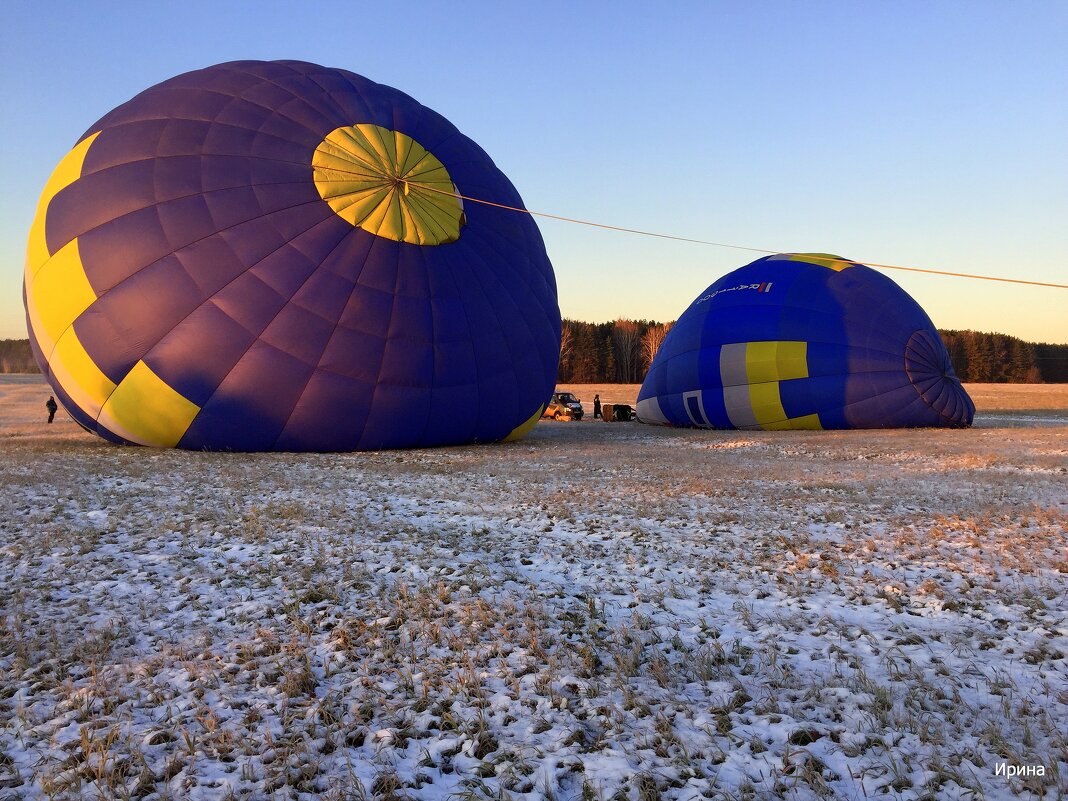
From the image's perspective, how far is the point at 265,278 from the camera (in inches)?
413

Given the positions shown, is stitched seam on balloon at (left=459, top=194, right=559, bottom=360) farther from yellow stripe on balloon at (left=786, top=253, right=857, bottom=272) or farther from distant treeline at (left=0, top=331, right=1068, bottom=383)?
distant treeline at (left=0, top=331, right=1068, bottom=383)

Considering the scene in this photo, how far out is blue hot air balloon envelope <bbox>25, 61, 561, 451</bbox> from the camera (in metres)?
10.3

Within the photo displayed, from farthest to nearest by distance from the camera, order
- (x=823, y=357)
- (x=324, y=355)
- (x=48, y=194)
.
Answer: (x=823, y=357)
(x=48, y=194)
(x=324, y=355)

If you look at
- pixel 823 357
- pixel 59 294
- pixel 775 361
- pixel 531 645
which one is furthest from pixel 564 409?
pixel 531 645

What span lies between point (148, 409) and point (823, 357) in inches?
560

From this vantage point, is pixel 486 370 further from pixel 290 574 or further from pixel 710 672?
pixel 710 672

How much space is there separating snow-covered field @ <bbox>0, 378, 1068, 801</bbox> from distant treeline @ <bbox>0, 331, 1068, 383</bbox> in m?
50.8

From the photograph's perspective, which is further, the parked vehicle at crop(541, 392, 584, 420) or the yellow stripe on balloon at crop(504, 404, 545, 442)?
the parked vehicle at crop(541, 392, 584, 420)

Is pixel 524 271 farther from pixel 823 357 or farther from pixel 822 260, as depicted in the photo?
pixel 822 260

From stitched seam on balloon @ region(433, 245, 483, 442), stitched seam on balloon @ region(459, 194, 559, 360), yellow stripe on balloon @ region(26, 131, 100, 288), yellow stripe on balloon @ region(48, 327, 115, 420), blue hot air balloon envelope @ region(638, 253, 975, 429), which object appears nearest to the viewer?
yellow stripe on balloon @ region(48, 327, 115, 420)

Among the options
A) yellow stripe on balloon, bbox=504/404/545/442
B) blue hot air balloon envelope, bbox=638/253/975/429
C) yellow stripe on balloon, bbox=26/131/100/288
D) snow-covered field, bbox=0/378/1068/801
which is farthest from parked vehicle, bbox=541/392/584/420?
snow-covered field, bbox=0/378/1068/801

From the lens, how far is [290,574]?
4.77 meters

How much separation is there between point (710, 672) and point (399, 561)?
8.20ft

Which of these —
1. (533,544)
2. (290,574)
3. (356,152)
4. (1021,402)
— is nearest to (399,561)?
(290,574)
